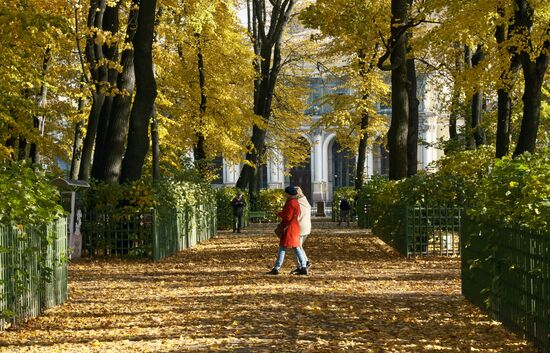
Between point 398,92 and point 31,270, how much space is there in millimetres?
16798

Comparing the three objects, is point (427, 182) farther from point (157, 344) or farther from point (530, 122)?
point (157, 344)

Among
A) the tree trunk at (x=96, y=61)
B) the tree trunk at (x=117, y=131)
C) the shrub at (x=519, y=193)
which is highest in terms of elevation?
the tree trunk at (x=96, y=61)

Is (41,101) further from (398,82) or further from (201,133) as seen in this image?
(398,82)

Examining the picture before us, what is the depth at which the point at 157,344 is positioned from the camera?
33.3ft

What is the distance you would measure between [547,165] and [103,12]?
18.2 m

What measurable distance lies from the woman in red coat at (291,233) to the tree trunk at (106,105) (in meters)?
8.11

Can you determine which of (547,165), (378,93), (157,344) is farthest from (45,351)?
(378,93)

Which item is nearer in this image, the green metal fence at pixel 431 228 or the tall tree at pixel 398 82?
the green metal fence at pixel 431 228

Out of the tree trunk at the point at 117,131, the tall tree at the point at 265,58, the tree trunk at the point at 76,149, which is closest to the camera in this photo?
the tree trunk at the point at 117,131

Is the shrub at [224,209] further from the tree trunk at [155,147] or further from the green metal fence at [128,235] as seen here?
the green metal fence at [128,235]

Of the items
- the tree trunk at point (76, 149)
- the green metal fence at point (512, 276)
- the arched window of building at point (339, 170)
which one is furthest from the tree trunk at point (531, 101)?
the arched window of building at point (339, 170)

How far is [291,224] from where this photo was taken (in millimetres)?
18906

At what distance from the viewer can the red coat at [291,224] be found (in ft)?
61.6

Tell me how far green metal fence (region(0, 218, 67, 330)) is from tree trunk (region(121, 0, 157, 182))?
34.4 feet
